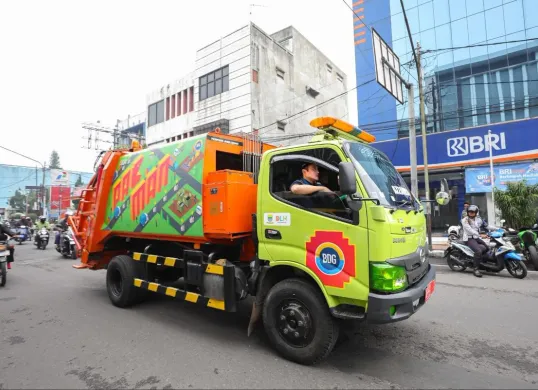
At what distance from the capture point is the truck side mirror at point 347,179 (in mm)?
2887

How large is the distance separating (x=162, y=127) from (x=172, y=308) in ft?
86.9

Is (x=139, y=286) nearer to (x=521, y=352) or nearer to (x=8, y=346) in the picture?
(x=8, y=346)

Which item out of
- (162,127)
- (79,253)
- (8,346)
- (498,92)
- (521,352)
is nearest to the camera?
(521,352)

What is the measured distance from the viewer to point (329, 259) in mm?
3189

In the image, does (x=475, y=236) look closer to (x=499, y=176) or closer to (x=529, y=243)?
(x=529, y=243)

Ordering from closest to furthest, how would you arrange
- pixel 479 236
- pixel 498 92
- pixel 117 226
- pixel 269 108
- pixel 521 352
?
pixel 521 352
pixel 117 226
pixel 479 236
pixel 498 92
pixel 269 108

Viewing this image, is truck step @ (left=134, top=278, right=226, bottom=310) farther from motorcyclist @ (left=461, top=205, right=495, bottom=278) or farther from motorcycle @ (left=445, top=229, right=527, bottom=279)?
motorcycle @ (left=445, top=229, right=527, bottom=279)

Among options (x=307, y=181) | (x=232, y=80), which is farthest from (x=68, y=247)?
(x=232, y=80)

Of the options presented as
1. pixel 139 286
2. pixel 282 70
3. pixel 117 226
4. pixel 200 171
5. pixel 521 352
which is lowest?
pixel 521 352

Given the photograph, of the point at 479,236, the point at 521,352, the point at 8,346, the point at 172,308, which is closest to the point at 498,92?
the point at 479,236

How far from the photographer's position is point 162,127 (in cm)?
2927

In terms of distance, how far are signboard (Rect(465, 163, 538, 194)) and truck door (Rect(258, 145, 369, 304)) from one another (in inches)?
499

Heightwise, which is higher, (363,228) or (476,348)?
(363,228)

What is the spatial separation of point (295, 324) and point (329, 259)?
2.56 ft
